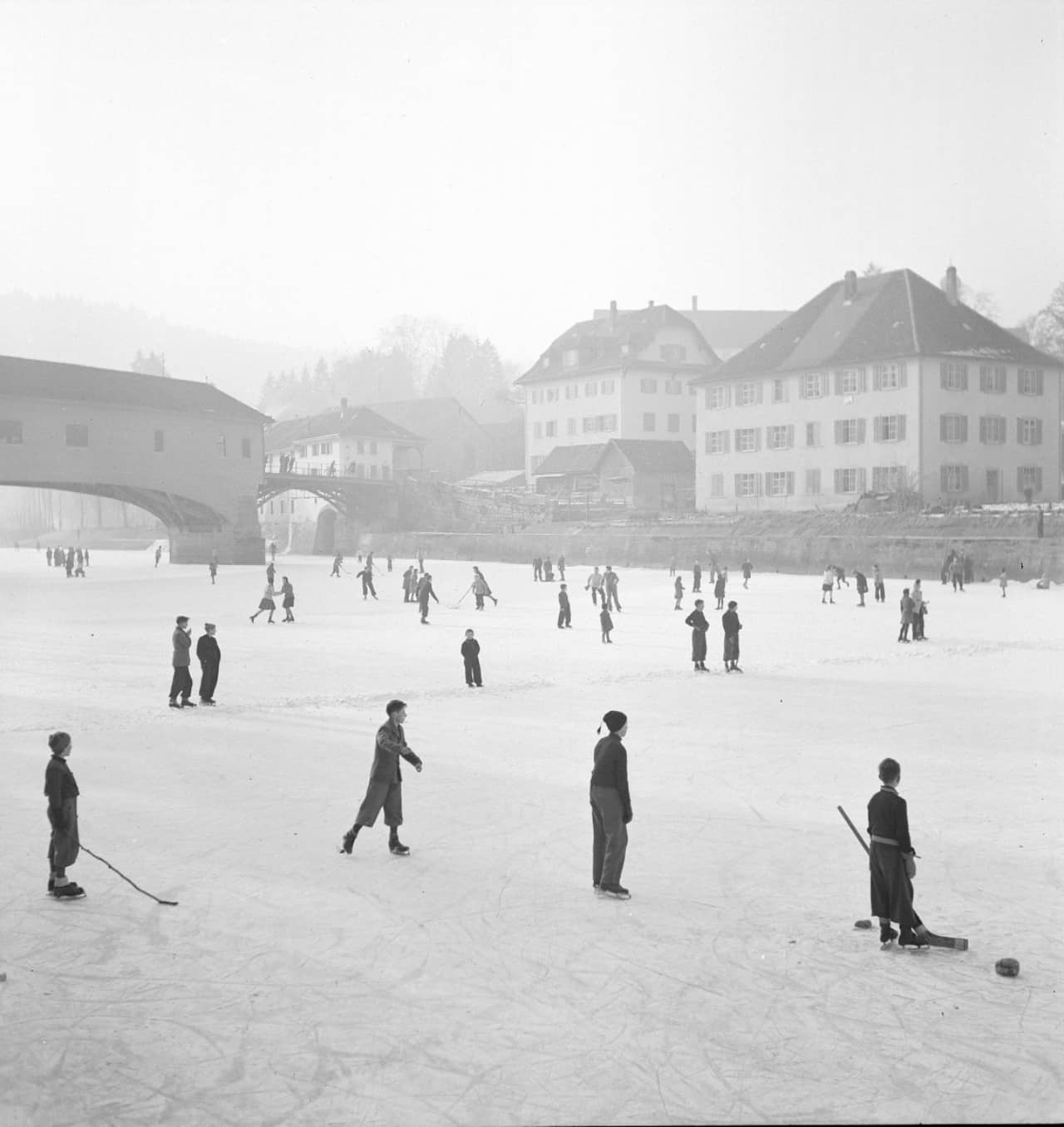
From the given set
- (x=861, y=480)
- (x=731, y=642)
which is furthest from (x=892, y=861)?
(x=861, y=480)

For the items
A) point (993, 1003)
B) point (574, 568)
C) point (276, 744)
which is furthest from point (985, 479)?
point (993, 1003)

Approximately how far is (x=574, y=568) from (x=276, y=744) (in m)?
42.5

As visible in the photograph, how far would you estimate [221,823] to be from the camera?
34.9ft

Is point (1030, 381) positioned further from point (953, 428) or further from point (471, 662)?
point (471, 662)

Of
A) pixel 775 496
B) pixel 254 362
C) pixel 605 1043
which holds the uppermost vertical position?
pixel 254 362

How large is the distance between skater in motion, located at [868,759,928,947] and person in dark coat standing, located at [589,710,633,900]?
1.80 metres

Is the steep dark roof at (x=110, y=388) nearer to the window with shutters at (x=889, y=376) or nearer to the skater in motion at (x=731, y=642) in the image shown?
the window with shutters at (x=889, y=376)

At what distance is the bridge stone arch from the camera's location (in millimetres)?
54719

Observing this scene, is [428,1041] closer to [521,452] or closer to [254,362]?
[254,362]

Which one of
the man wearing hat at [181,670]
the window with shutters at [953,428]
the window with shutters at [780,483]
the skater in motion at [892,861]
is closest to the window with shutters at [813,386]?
the window with shutters at [780,483]

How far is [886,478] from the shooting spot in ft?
186

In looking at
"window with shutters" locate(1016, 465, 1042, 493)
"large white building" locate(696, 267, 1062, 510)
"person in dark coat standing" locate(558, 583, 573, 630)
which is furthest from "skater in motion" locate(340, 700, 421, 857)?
"window with shutters" locate(1016, 465, 1042, 493)

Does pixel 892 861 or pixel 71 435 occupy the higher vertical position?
pixel 71 435

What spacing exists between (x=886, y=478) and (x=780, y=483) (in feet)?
21.9
